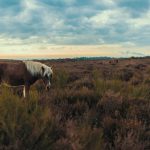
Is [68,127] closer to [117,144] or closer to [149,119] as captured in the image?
[117,144]

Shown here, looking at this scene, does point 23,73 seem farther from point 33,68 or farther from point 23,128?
point 23,128

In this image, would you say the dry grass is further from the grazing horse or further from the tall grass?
the grazing horse

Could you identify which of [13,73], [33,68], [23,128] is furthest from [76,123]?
[13,73]

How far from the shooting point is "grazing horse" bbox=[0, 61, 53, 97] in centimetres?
1403

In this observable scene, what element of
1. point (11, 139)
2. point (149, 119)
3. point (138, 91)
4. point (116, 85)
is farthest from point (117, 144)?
point (116, 85)

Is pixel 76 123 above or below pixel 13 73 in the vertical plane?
below

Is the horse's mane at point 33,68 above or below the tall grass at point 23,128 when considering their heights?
above

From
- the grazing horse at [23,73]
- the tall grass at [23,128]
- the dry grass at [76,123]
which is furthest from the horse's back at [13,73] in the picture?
the tall grass at [23,128]

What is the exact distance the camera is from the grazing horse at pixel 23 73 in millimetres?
14031

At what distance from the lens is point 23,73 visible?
14.0 meters

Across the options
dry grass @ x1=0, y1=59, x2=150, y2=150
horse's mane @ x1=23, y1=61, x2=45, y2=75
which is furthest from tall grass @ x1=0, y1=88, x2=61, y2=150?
horse's mane @ x1=23, y1=61, x2=45, y2=75

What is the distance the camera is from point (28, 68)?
554 inches

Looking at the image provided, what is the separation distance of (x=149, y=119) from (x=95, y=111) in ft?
3.98

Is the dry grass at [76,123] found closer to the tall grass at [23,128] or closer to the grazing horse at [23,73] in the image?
the tall grass at [23,128]
